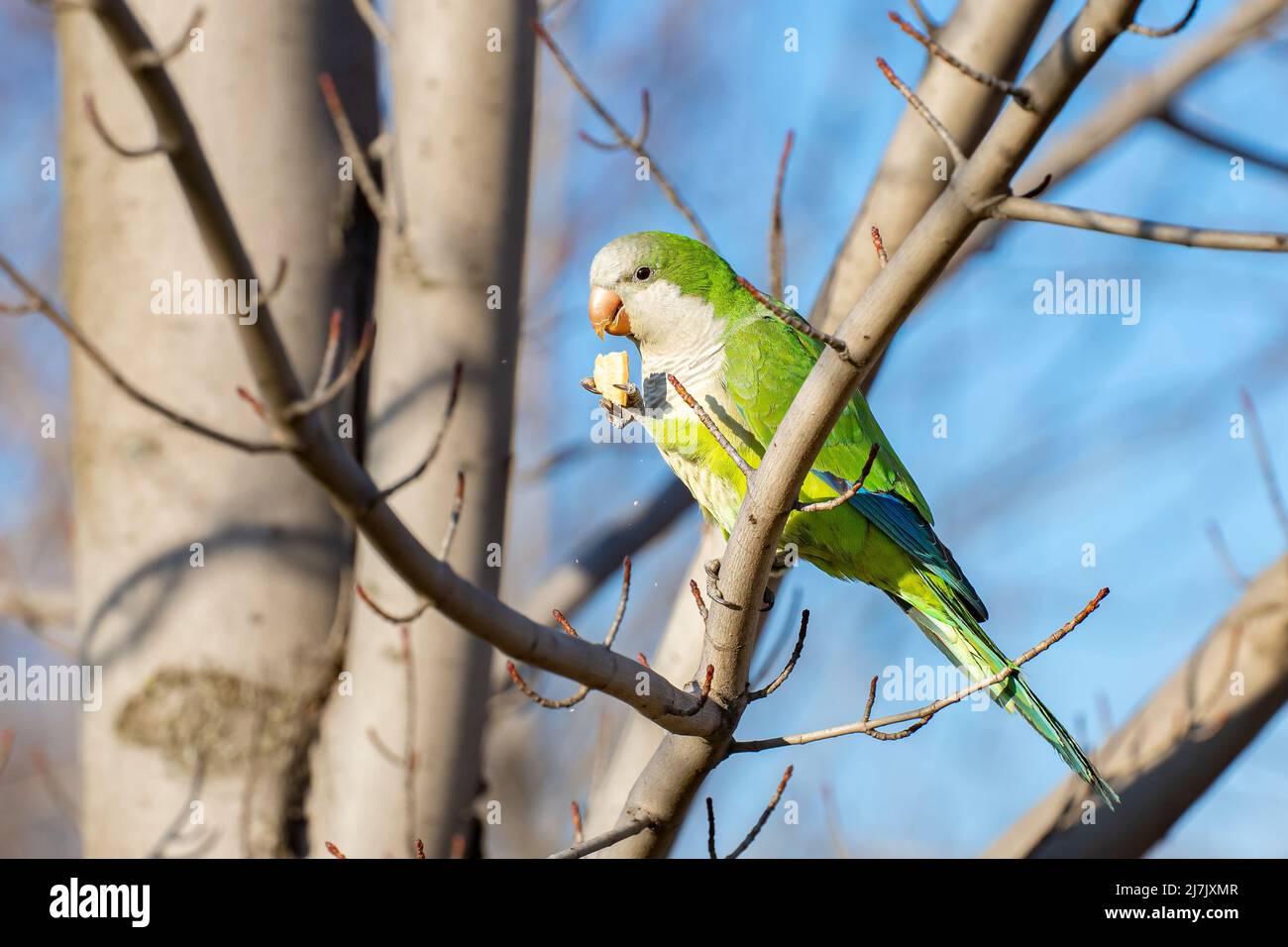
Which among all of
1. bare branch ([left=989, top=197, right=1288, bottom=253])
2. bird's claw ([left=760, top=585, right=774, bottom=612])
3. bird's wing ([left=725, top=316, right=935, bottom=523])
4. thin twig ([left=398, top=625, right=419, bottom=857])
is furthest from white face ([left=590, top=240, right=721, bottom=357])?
bare branch ([left=989, top=197, right=1288, bottom=253])

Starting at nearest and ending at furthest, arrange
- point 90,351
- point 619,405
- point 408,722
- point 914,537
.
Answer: point 90,351 < point 619,405 < point 914,537 < point 408,722

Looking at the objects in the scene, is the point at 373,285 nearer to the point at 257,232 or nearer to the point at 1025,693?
the point at 257,232

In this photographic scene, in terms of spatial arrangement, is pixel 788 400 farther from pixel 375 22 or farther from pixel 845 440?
pixel 375 22

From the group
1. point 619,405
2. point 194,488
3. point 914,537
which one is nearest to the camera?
point 619,405

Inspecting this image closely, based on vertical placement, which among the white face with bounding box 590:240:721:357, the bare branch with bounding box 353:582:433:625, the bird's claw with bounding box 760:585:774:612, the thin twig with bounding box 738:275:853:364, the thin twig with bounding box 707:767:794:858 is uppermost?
the white face with bounding box 590:240:721:357

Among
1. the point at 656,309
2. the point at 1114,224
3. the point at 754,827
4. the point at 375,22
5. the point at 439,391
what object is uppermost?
the point at 375,22

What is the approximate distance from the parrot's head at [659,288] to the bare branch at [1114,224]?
209cm

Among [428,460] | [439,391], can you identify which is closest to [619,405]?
[439,391]

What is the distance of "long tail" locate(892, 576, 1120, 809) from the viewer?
3.36 meters

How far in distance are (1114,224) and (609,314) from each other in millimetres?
2412

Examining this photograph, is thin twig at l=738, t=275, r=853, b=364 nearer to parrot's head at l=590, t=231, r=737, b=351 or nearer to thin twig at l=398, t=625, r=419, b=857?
parrot's head at l=590, t=231, r=737, b=351

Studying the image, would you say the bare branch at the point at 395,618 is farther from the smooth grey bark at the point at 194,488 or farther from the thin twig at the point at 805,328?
the smooth grey bark at the point at 194,488

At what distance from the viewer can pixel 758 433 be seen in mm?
3773
